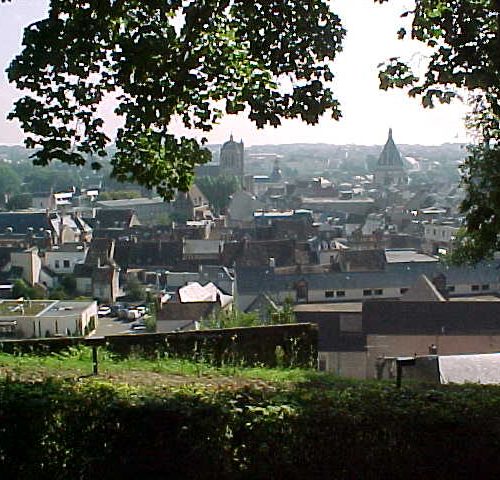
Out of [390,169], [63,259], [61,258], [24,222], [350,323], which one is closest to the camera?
[350,323]

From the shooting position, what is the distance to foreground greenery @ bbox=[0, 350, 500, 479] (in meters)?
5.56

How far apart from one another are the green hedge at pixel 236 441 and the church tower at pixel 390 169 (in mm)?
144752

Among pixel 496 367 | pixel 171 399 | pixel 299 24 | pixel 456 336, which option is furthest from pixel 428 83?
pixel 456 336

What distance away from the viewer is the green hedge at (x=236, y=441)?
5562 millimetres

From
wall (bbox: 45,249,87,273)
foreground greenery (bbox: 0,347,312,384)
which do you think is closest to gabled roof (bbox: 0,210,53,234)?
wall (bbox: 45,249,87,273)

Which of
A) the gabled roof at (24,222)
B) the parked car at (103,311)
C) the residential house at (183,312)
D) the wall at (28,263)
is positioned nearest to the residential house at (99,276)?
the parked car at (103,311)

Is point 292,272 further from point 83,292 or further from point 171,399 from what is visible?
point 171,399

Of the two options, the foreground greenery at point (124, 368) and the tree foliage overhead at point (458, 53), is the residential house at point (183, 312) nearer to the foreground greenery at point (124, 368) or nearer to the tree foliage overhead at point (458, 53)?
the foreground greenery at point (124, 368)

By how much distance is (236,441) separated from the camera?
220 inches

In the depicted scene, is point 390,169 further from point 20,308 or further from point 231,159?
point 20,308

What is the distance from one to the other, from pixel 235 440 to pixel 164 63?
4.12 m

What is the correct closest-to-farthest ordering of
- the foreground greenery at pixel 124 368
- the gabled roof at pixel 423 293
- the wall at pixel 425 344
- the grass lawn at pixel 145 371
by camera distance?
1. the grass lawn at pixel 145 371
2. the foreground greenery at pixel 124 368
3. the wall at pixel 425 344
4. the gabled roof at pixel 423 293

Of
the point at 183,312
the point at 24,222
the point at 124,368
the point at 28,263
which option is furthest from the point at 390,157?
the point at 124,368

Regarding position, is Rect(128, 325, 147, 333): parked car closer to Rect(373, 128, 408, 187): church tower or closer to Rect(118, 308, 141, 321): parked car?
Rect(118, 308, 141, 321): parked car
